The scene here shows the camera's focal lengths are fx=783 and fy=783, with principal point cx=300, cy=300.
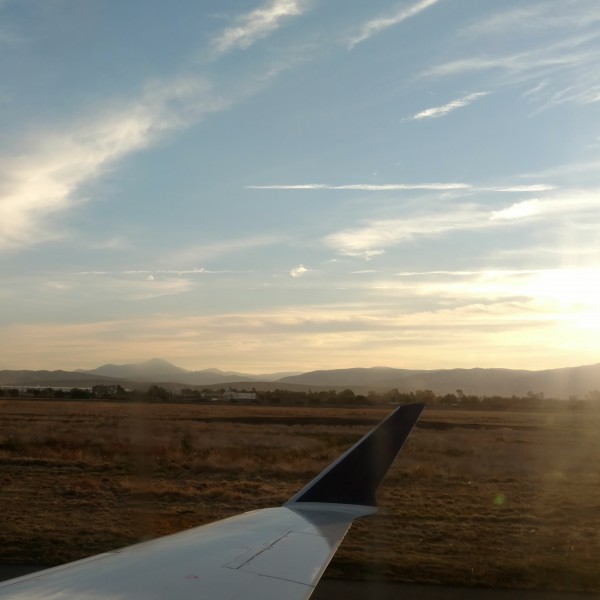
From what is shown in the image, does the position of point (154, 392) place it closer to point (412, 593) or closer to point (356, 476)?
point (412, 593)

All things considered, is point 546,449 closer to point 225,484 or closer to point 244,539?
point 225,484

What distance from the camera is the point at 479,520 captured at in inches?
486

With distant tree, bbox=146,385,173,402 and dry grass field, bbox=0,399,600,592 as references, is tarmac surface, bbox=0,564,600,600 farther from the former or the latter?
distant tree, bbox=146,385,173,402

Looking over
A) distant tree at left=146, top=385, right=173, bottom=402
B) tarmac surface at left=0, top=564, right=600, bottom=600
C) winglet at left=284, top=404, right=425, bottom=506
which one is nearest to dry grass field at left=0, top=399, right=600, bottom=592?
tarmac surface at left=0, top=564, right=600, bottom=600

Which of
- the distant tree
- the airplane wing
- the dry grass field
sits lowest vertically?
the dry grass field

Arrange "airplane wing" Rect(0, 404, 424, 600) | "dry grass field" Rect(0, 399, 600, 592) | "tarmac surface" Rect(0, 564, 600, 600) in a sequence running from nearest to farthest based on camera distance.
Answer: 1. "airplane wing" Rect(0, 404, 424, 600)
2. "tarmac surface" Rect(0, 564, 600, 600)
3. "dry grass field" Rect(0, 399, 600, 592)

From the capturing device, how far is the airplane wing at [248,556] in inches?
124

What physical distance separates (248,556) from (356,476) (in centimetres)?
189

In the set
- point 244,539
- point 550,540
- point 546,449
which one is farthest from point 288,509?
point 546,449

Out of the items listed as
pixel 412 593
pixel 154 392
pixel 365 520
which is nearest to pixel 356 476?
pixel 412 593

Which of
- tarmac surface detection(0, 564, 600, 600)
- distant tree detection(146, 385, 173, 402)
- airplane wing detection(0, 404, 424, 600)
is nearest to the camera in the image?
airplane wing detection(0, 404, 424, 600)

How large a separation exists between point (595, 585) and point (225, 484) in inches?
355

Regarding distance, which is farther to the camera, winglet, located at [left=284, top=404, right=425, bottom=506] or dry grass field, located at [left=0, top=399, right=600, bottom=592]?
dry grass field, located at [left=0, top=399, right=600, bottom=592]

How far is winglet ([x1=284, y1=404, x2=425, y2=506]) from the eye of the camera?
18.7ft
